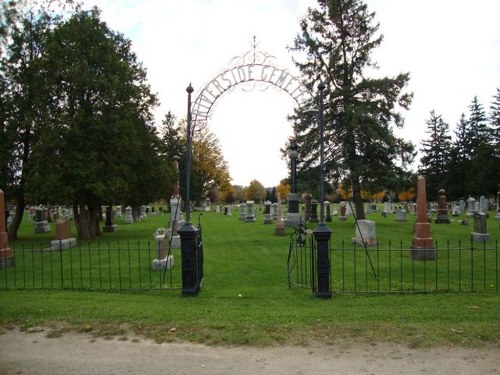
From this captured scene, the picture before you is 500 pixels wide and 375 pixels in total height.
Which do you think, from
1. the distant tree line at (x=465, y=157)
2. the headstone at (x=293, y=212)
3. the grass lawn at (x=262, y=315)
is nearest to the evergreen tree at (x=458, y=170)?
the distant tree line at (x=465, y=157)

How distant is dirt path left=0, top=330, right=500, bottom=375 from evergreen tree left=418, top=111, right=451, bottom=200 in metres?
55.3

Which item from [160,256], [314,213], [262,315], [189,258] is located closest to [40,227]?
[314,213]

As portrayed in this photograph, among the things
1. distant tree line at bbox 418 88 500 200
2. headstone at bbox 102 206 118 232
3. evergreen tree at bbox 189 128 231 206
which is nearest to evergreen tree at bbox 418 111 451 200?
distant tree line at bbox 418 88 500 200

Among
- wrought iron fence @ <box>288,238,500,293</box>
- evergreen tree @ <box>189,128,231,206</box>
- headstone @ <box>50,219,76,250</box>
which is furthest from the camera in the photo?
evergreen tree @ <box>189,128,231,206</box>

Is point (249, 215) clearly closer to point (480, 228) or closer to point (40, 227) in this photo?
point (40, 227)

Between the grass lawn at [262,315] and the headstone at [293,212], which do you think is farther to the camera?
the headstone at [293,212]

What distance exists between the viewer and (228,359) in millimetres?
5375

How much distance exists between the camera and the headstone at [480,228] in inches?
722

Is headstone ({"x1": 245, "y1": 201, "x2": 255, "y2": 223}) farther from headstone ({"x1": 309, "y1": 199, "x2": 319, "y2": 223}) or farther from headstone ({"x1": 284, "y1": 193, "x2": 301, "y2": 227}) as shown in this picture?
headstone ({"x1": 284, "y1": 193, "x2": 301, "y2": 227})

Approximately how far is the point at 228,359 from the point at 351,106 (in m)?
25.4

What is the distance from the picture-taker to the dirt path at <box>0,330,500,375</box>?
16.5 feet

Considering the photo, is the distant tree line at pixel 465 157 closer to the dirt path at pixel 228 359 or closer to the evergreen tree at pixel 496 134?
the evergreen tree at pixel 496 134

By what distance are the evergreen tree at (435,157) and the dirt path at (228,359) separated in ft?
181

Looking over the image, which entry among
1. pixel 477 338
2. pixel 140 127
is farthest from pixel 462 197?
pixel 477 338
